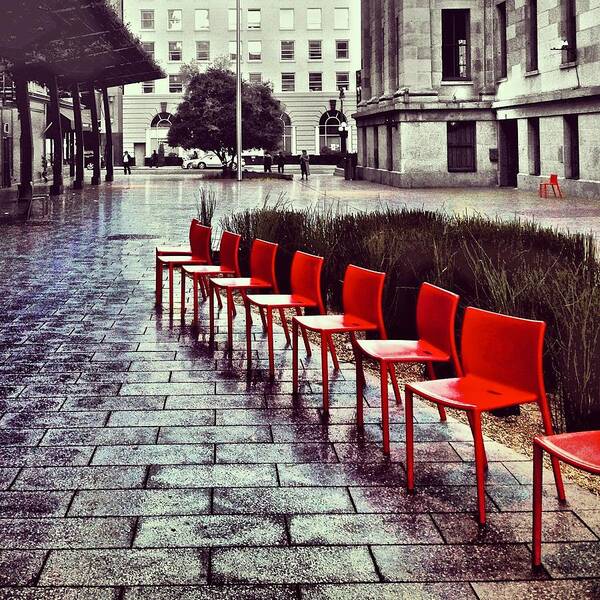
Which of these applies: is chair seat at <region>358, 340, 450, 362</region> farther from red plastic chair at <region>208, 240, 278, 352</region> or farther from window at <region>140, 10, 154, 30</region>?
window at <region>140, 10, 154, 30</region>

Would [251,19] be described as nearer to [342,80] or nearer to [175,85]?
[175,85]

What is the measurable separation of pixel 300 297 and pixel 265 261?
49.1 inches

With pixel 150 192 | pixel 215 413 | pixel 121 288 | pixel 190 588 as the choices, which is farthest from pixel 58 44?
pixel 190 588

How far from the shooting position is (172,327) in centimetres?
982

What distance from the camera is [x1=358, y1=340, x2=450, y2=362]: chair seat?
5.71 metres

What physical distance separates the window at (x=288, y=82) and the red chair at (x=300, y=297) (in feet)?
278

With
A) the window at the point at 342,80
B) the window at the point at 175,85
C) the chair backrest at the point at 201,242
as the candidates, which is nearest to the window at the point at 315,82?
the window at the point at 342,80

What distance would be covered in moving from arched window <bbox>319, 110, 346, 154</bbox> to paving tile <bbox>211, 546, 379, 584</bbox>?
85.8 metres

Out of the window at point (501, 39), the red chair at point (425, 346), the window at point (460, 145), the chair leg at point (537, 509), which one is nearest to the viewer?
the chair leg at point (537, 509)

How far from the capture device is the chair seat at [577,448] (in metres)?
3.71

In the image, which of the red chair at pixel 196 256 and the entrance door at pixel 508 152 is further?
the entrance door at pixel 508 152

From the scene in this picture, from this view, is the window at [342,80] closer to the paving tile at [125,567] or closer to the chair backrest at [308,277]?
the chair backrest at [308,277]

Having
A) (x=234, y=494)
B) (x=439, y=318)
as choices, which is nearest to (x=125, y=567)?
(x=234, y=494)

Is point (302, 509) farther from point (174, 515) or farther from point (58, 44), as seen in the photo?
point (58, 44)
